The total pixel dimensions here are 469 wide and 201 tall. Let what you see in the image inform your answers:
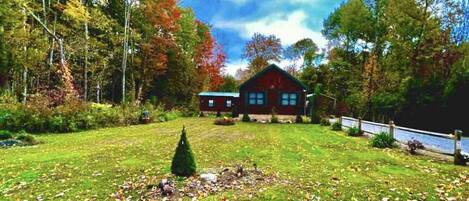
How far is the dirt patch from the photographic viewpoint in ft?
22.8

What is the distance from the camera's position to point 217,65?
50469 mm

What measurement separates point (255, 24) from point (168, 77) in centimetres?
1666

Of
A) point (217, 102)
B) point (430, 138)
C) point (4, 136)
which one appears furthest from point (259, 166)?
point (217, 102)

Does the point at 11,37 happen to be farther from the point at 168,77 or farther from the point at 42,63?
the point at 168,77

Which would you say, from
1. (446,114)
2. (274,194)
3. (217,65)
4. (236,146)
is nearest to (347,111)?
(446,114)

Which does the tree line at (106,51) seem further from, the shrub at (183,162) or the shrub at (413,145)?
the shrub at (413,145)

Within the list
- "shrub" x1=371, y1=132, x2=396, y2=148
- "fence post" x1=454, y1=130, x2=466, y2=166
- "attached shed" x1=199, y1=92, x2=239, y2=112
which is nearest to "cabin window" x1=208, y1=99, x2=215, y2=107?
"attached shed" x1=199, y1=92, x2=239, y2=112

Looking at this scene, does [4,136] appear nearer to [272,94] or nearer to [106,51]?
[106,51]

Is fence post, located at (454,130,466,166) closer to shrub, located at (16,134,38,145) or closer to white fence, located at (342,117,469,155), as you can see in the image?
white fence, located at (342,117,469,155)

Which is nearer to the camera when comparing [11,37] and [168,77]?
[11,37]

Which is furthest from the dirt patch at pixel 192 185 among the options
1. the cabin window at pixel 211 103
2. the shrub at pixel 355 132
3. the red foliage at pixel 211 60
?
the red foliage at pixel 211 60

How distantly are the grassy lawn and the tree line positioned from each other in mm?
11522

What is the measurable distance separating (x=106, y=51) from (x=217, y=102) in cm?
1255

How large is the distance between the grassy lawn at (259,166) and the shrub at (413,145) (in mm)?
312
